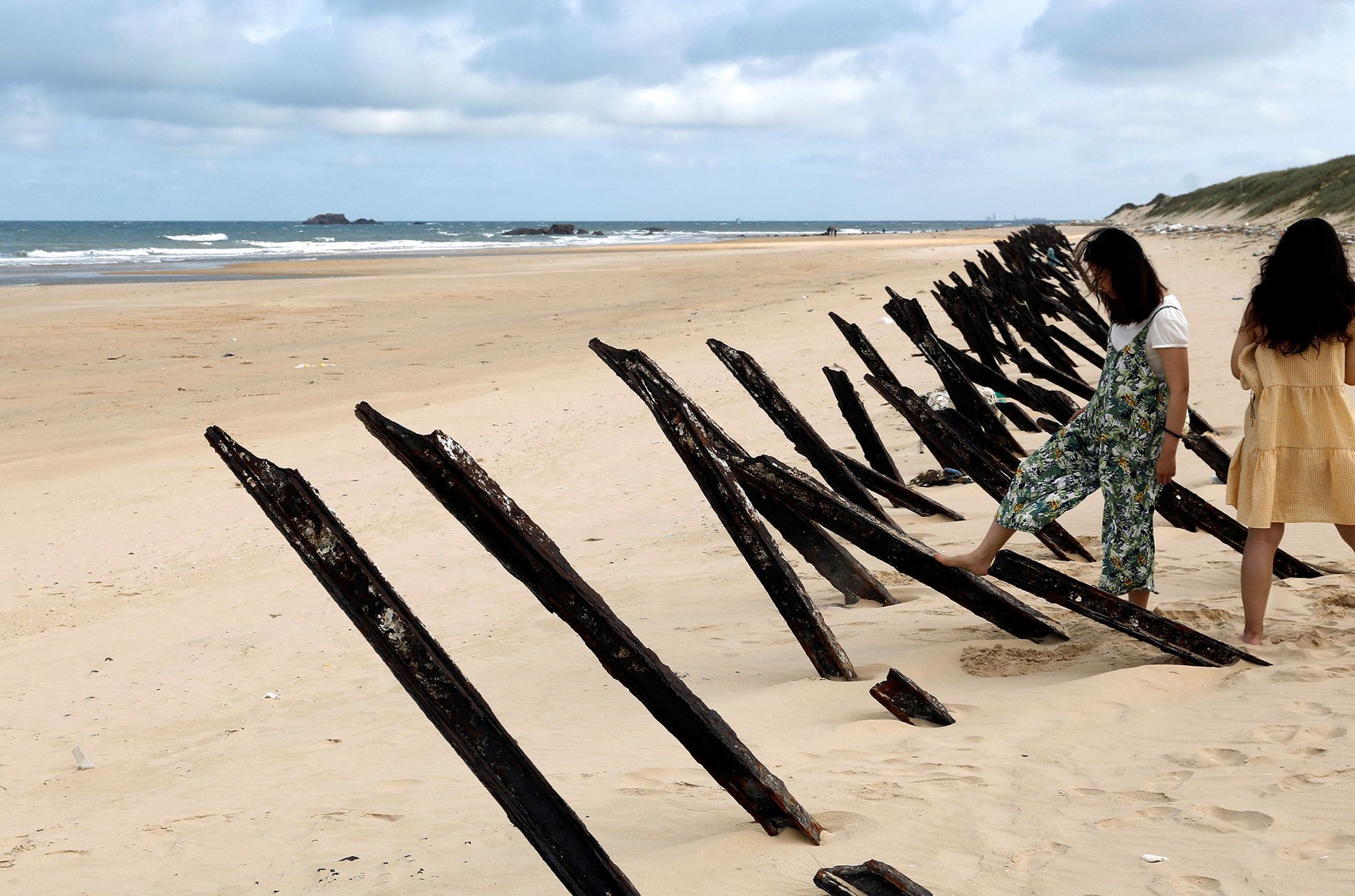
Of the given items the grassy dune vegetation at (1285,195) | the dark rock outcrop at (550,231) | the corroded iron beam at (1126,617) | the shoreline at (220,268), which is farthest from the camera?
the dark rock outcrop at (550,231)

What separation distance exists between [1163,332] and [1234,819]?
1.95m

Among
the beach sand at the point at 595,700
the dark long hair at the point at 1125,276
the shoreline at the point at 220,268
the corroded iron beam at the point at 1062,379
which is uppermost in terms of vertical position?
the shoreline at the point at 220,268

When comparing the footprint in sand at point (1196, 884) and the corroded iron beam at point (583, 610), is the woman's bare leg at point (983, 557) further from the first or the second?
the footprint in sand at point (1196, 884)

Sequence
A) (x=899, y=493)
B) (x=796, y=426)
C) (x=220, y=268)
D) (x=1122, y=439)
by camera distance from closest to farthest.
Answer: (x=1122, y=439) < (x=796, y=426) < (x=899, y=493) < (x=220, y=268)

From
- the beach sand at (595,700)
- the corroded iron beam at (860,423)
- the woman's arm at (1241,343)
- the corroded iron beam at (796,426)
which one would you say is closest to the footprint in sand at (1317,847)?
the beach sand at (595,700)

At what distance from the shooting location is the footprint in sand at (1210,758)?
116 inches

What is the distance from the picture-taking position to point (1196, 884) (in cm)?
238

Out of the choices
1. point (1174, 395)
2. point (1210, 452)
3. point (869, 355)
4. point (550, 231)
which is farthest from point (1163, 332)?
point (550, 231)

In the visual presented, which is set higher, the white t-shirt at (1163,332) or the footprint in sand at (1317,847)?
the white t-shirt at (1163,332)

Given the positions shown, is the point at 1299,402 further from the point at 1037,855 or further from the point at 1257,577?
the point at 1037,855

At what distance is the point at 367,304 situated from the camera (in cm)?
2272

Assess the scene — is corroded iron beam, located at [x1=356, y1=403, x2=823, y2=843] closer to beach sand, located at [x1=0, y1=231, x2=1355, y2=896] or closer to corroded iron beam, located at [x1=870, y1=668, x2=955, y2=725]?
beach sand, located at [x1=0, y1=231, x2=1355, y2=896]

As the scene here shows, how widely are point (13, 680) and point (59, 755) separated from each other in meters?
1.05

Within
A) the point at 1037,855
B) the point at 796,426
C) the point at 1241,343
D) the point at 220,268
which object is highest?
the point at 220,268
